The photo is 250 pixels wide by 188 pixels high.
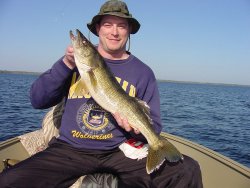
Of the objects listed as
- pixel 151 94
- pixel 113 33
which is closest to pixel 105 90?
pixel 151 94

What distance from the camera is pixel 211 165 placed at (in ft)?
18.0

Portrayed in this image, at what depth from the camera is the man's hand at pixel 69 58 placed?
3.90 m

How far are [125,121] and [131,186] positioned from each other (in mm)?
939

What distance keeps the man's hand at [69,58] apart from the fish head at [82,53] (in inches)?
2.2

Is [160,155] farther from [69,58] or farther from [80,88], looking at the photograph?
[69,58]

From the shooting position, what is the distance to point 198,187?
3.74 m

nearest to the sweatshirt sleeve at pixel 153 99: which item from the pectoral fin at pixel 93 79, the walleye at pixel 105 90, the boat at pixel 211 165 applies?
the walleye at pixel 105 90

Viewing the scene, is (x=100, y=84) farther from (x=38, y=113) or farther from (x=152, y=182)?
(x=38, y=113)

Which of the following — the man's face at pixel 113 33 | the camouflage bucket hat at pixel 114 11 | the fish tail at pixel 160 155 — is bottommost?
the fish tail at pixel 160 155

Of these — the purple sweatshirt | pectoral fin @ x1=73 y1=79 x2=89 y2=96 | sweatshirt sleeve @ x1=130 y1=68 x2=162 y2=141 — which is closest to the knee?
the purple sweatshirt

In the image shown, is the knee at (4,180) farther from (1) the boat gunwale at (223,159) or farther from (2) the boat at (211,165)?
(1) the boat gunwale at (223,159)

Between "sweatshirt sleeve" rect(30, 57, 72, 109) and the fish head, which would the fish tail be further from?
"sweatshirt sleeve" rect(30, 57, 72, 109)

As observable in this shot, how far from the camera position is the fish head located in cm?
391

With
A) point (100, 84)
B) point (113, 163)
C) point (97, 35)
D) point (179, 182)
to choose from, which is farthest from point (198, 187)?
point (97, 35)
